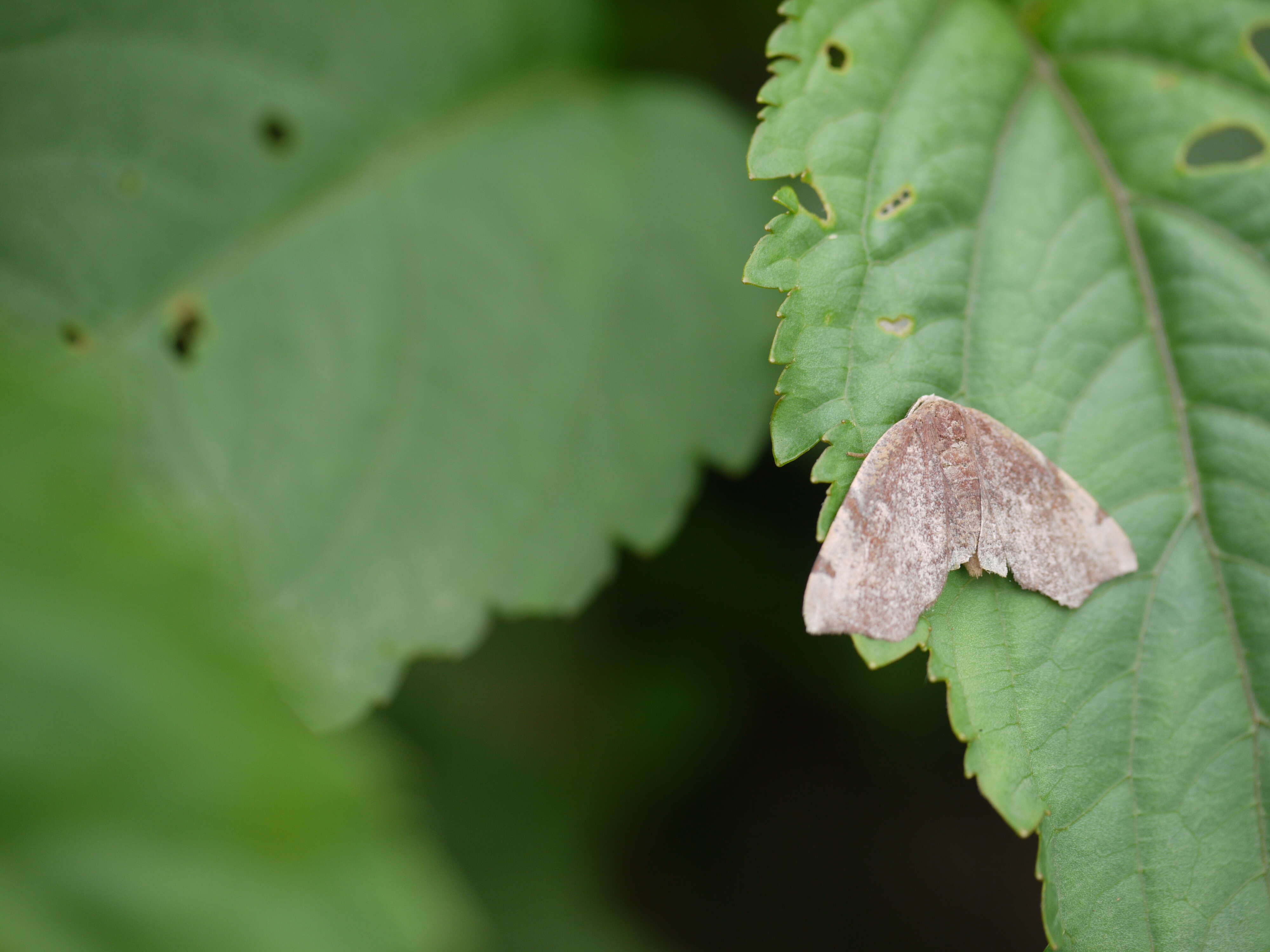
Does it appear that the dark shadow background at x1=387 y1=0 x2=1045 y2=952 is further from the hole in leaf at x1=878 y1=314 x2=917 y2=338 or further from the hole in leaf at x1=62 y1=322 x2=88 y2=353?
the hole in leaf at x1=62 y1=322 x2=88 y2=353

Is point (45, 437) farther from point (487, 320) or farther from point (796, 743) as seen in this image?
point (796, 743)

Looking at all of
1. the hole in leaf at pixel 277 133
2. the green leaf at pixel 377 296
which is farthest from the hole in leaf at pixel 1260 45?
the hole in leaf at pixel 277 133

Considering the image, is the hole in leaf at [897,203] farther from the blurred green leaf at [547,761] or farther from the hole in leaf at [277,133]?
the blurred green leaf at [547,761]

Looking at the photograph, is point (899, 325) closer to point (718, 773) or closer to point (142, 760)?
point (142, 760)

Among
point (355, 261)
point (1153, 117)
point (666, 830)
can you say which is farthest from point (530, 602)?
point (666, 830)

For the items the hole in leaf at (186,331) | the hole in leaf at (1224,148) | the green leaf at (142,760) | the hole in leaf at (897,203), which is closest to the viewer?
the green leaf at (142,760)
